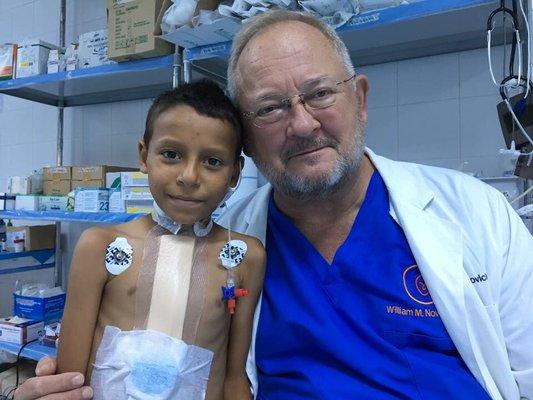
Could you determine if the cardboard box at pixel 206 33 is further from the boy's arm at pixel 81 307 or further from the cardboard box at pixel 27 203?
the cardboard box at pixel 27 203

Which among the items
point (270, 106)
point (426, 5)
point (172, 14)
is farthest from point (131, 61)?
point (426, 5)

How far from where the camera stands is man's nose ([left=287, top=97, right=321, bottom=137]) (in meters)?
0.86

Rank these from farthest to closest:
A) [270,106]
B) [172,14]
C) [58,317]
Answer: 1. [58,317]
2. [172,14]
3. [270,106]

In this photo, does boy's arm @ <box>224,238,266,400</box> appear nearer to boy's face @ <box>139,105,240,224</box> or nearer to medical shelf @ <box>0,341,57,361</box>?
boy's face @ <box>139,105,240,224</box>

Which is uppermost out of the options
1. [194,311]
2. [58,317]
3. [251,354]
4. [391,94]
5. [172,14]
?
[172,14]

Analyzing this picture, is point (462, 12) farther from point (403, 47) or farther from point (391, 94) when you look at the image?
point (391, 94)

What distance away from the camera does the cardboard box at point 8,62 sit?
2.08m

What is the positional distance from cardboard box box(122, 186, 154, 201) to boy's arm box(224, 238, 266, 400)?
841 millimetres

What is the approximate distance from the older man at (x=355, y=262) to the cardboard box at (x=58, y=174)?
4.22 ft

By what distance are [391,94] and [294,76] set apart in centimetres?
99

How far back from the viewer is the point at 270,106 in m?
0.90

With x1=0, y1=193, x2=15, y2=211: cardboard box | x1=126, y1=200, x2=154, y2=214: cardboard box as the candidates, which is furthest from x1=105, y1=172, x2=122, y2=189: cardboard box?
x1=0, y1=193, x2=15, y2=211: cardboard box

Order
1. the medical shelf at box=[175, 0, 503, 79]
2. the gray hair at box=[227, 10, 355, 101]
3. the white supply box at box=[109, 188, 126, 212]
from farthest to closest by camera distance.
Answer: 1. the white supply box at box=[109, 188, 126, 212]
2. the medical shelf at box=[175, 0, 503, 79]
3. the gray hair at box=[227, 10, 355, 101]

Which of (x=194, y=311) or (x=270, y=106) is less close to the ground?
(x=270, y=106)
